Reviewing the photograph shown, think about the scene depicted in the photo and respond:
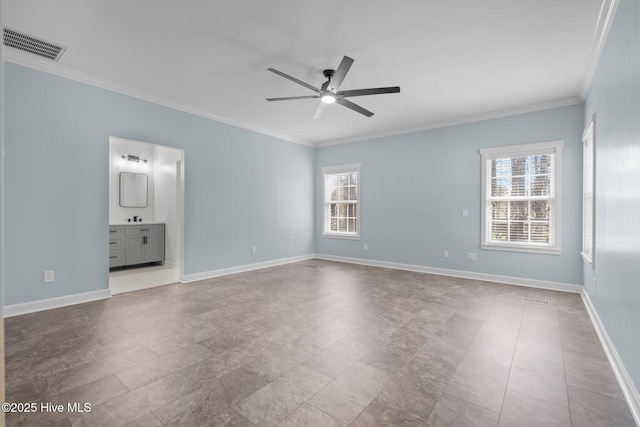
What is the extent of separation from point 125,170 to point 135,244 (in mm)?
1626

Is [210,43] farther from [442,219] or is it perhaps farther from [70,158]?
[442,219]

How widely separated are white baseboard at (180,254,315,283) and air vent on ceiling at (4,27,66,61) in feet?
10.4

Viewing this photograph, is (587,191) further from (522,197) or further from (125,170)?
(125,170)

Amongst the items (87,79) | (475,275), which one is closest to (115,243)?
(87,79)

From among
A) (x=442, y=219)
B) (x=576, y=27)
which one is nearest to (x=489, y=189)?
(x=442, y=219)

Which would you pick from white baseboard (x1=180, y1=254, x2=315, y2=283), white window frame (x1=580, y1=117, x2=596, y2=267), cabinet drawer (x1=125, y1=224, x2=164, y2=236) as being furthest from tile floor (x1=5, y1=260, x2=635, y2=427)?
cabinet drawer (x1=125, y1=224, x2=164, y2=236)

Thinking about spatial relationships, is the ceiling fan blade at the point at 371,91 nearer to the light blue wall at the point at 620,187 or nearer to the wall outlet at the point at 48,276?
the light blue wall at the point at 620,187

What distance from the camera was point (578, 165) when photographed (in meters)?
4.48

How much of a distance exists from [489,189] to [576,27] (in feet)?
8.81

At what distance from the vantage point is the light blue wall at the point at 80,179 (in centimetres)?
349

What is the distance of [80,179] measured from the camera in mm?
3900

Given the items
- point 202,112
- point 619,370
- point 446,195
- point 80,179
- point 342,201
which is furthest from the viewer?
point 342,201

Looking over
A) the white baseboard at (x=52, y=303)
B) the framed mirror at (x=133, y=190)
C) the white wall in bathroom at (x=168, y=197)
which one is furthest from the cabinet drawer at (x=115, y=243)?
the white baseboard at (x=52, y=303)

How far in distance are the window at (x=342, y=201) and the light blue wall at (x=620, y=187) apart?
425 centimetres
